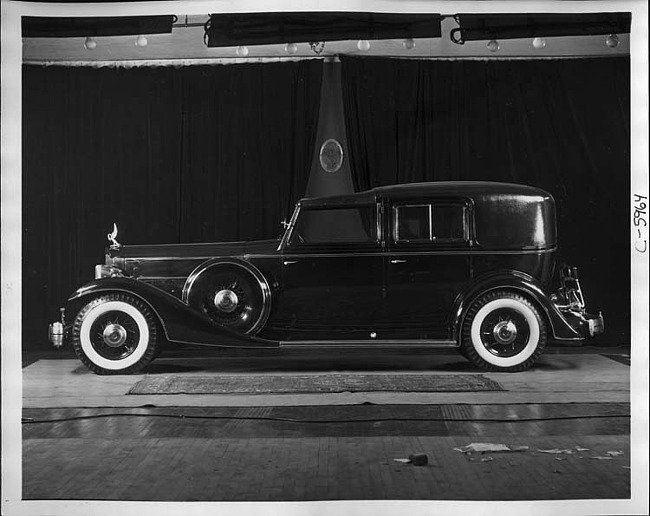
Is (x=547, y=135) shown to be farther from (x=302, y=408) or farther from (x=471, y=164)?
(x=302, y=408)

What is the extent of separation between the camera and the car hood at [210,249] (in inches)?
164

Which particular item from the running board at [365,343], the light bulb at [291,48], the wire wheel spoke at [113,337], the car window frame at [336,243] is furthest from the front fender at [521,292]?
the wire wheel spoke at [113,337]

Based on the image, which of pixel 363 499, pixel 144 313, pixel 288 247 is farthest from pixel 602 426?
pixel 144 313

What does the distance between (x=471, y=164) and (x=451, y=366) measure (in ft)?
3.53

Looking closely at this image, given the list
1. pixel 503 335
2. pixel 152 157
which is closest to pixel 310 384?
pixel 503 335

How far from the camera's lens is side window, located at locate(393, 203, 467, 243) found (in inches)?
165

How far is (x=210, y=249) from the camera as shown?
418cm

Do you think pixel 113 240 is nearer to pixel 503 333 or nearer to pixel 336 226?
pixel 336 226

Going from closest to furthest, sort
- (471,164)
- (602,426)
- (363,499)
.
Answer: (363,499) < (602,426) < (471,164)

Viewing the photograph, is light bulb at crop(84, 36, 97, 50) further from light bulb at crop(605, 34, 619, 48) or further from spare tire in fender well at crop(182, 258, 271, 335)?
light bulb at crop(605, 34, 619, 48)

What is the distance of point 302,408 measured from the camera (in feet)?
13.1

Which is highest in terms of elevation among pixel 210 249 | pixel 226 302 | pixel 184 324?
pixel 210 249

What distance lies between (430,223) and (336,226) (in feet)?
1.67

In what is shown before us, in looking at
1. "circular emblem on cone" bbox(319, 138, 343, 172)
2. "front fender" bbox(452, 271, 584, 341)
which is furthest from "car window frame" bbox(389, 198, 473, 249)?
"circular emblem on cone" bbox(319, 138, 343, 172)
